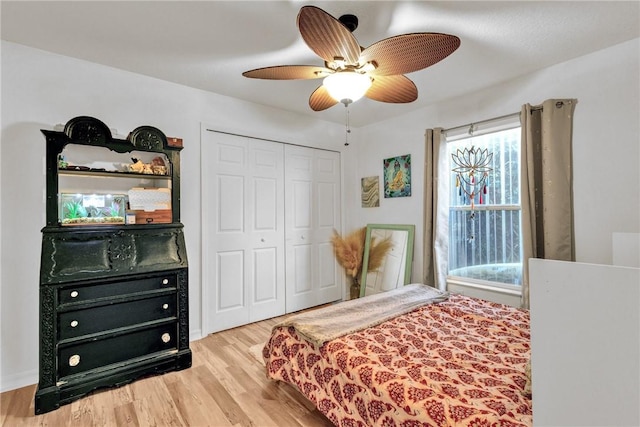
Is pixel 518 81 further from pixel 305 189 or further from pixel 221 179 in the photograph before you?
pixel 221 179

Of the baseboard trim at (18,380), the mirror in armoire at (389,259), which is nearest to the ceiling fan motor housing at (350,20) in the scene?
the mirror in armoire at (389,259)

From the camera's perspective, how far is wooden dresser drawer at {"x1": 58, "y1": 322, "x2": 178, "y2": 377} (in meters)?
1.99

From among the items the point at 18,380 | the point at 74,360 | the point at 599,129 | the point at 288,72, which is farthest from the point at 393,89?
the point at 18,380

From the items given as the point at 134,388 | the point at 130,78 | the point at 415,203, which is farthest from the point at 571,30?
the point at 134,388

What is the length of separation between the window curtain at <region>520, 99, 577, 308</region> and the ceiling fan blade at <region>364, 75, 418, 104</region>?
124 cm

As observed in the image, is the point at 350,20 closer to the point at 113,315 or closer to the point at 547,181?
the point at 547,181

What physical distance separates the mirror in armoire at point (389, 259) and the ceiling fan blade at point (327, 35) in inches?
94.7

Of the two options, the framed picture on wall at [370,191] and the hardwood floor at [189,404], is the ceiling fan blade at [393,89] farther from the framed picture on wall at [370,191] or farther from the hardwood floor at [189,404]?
the hardwood floor at [189,404]

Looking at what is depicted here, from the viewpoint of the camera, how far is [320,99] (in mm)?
2270

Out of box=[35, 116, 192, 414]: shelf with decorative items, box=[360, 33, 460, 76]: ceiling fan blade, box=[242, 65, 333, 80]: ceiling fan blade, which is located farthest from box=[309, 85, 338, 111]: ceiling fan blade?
box=[35, 116, 192, 414]: shelf with decorative items

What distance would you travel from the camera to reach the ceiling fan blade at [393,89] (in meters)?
1.96

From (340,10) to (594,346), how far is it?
1.94 m

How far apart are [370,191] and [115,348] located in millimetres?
3177

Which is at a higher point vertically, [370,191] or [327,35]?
[327,35]
